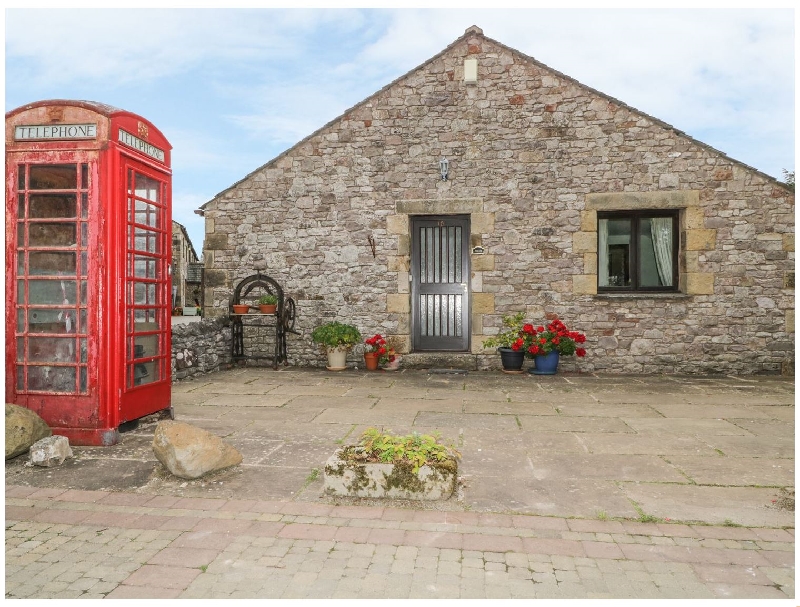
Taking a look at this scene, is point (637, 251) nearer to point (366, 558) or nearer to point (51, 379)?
point (366, 558)

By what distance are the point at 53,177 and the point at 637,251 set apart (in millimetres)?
8220

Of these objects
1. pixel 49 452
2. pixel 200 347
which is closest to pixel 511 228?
pixel 200 347

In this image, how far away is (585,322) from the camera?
926 cm

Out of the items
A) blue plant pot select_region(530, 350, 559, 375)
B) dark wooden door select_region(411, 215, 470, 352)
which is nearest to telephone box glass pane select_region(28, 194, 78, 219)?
dark wooden door select_region(411, 215, 470, 352)

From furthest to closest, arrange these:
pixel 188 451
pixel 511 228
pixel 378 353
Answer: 1. pixel 378 353
2. pixel 511 228
3. pixel 188 451

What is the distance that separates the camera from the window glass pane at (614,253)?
952cm

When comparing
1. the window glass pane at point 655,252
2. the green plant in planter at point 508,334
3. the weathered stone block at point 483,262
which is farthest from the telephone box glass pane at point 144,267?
the window glass pane at point 655,252

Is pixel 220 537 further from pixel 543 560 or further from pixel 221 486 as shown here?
pixel 543 560

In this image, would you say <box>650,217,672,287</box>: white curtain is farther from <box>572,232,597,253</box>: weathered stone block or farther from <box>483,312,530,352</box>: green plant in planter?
<box>483,312,530,352</box>: green plant in planter

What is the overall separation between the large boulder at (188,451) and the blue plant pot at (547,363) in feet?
19.6

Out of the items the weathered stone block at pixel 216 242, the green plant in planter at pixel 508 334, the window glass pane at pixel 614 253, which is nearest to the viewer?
the green plant in planter at pixel 508 334

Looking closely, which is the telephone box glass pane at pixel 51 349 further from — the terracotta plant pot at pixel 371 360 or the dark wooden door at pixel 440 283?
the dark wooden door at pixel 440 283

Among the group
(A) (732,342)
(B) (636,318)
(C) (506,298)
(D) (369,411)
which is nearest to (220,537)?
(D) (369,411)

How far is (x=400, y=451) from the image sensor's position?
3.57m
